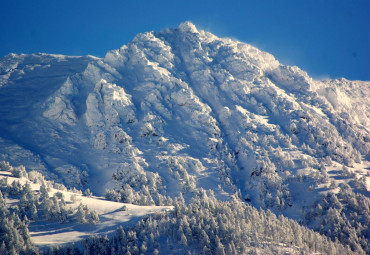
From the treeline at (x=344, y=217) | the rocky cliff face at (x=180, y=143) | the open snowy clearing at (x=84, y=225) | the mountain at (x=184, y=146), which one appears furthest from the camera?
the rocky cliff face at (x=180, y=143)

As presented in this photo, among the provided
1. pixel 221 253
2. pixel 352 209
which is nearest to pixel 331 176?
pixel 352 209

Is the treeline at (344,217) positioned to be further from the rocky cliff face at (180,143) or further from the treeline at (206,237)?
the rocky cliff face at (180,143)

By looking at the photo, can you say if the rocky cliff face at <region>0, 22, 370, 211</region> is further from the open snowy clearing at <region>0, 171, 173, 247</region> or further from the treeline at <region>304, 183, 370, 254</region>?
the open snowy clearing at <region>0, 171, 173, 247</region>

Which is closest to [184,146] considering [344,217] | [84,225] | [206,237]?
[84,225]

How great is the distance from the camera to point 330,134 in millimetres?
174000

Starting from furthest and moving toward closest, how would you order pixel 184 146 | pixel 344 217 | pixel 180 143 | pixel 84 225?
pixel 180 143 < pixel 184 146 < pixel 344 217 < pixel 84 225

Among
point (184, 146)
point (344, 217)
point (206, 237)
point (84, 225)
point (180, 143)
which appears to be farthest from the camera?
point (180, 143)

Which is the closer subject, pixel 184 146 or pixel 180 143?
pixel 184 146

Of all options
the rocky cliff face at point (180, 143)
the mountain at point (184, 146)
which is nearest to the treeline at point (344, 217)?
the mountain at point (184, 146)

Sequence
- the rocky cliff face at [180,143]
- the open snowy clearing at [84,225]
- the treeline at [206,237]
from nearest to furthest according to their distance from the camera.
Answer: the treeline at [206,237], the open snowy clearing at [84,225], the rocky cliff face at [180,143]

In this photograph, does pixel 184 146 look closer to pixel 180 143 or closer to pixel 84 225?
pixel 180 143

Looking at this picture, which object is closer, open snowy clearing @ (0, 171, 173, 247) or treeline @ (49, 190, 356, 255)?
treeline @ (49, 190, 356, 255)

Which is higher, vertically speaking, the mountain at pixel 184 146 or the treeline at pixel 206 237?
the mountain at pixel 184 146

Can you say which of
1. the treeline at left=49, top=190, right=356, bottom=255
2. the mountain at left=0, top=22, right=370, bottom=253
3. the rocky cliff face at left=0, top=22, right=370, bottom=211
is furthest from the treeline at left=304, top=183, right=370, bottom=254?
the rocky cliff face at left=0, top=22, right=370, bottom=211
